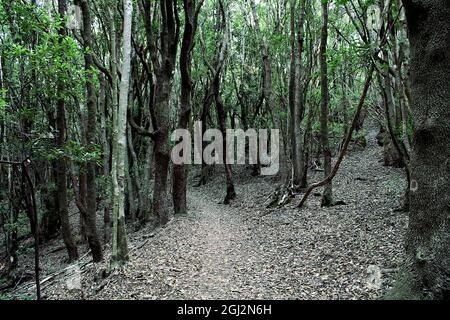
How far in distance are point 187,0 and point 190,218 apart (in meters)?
7.67

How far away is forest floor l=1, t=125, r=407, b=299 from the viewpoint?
5.42 metres

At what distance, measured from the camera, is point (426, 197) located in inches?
154

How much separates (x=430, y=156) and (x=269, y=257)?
4.38m

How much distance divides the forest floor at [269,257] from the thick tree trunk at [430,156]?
0.90m

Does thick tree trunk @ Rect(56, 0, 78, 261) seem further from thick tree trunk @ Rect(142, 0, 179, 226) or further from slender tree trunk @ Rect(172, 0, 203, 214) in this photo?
slender tree trunk @ Rect(172, 0, 203, 214)

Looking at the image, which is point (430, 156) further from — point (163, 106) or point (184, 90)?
point (184, 90)

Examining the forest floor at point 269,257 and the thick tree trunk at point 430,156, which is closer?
the thick tree trunk at point 430,156

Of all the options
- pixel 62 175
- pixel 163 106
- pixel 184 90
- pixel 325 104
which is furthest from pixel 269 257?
pixel 62 175

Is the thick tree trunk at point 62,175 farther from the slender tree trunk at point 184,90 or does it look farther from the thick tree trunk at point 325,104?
the thick tree trunk at point 325,104

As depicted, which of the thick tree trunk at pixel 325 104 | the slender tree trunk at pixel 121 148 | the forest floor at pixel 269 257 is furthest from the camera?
the thick tree trunk at pixel 325 104

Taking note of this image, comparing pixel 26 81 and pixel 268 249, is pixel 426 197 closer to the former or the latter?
pixel 268 249

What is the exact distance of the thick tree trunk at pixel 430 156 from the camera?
377 centimetres

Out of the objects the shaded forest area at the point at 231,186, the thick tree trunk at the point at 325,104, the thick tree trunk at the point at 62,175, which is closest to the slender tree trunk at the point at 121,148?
the shaded forest area at the point at 231,186
